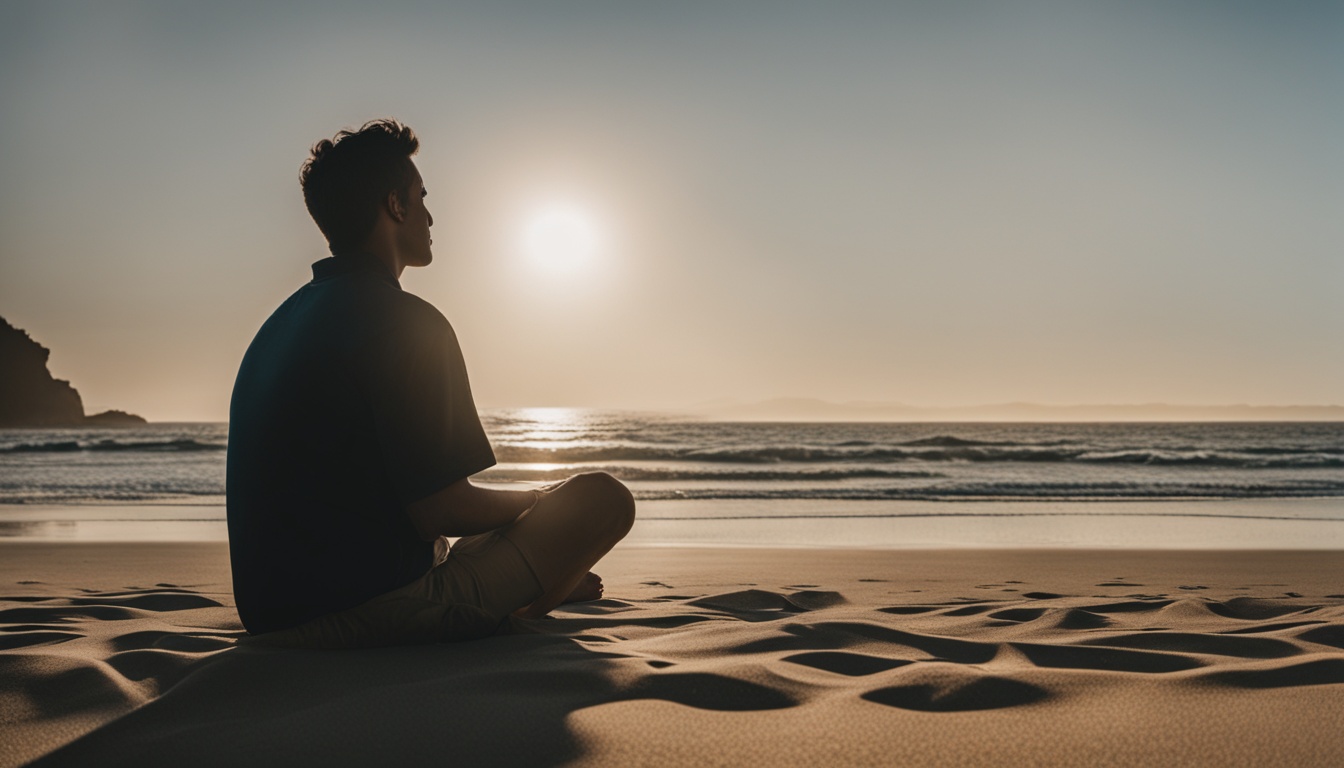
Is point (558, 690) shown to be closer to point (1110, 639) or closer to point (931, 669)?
point (931, 669)

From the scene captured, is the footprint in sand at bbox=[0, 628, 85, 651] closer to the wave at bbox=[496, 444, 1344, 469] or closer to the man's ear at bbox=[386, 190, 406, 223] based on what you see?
the man's ear at bbox=[386, 190, 406, 223]

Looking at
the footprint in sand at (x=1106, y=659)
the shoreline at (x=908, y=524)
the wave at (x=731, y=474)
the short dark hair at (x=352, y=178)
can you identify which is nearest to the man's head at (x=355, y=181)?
the short dark hair at (x=352, y=178)

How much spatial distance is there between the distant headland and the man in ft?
309

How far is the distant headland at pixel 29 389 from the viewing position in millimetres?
79875

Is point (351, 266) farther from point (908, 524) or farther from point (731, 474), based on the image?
point (731, 474)

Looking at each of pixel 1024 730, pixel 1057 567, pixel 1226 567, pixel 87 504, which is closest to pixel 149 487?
pixel 87 504

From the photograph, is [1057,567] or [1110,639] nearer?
[1110,639]

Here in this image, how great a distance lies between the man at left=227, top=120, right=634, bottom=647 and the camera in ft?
7.52

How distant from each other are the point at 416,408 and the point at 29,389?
99.3 meters

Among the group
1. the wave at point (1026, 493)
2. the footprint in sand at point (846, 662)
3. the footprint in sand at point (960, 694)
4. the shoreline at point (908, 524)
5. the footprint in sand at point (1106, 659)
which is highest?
the footprint in sand at point (960, 694)

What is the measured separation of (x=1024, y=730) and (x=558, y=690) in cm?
101

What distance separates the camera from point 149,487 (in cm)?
1712

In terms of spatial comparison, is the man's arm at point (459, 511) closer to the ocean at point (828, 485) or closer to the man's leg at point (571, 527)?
the man's leg at point (571, 527)

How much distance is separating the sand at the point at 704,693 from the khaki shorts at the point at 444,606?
0.06 meters
